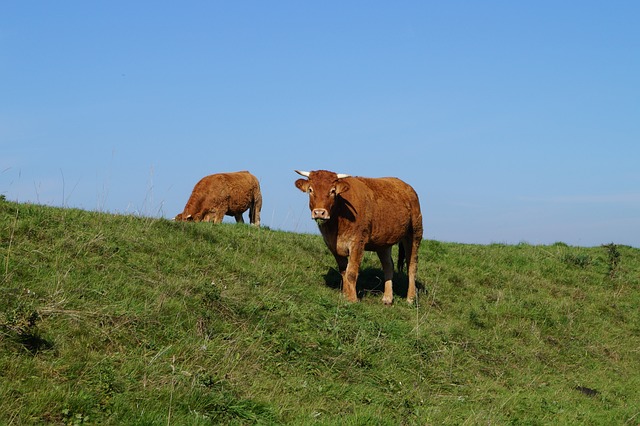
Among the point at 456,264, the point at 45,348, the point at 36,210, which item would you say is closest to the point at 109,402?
the point at 45,348

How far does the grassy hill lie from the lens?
24.3ft

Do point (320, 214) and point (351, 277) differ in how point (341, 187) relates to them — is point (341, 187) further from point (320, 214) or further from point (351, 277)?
point (351, 277)

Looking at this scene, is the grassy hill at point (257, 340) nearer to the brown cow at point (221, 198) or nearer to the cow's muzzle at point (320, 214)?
the cow's muzzle at point (320, 214)

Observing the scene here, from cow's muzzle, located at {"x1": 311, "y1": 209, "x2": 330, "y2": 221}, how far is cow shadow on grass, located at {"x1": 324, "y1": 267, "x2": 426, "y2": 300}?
5.77 feet

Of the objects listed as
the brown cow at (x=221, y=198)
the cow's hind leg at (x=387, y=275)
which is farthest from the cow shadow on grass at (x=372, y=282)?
the brown cow at (x=221, y=198)

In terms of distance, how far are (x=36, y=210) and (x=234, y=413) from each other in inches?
266

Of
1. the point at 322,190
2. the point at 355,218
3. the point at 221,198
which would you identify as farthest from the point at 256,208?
the point at 322,190

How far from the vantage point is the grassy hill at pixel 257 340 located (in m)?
7.40

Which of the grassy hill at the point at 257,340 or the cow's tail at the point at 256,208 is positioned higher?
the cow's tail at the point at 256,208

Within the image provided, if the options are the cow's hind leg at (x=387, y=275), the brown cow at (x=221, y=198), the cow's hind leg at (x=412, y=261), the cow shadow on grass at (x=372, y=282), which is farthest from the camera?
the brown cow at (x=221, y=198)

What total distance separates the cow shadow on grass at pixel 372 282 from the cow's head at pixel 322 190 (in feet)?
4.70

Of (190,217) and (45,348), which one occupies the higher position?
(190,217)

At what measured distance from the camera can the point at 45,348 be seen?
766 centimetres

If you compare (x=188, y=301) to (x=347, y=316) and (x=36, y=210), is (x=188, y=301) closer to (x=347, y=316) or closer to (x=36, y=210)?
(x=347, y=316)
